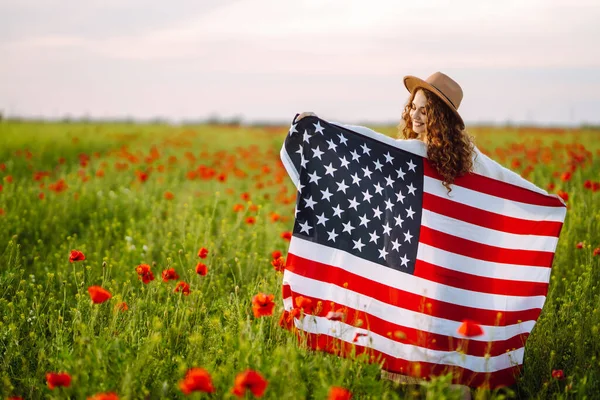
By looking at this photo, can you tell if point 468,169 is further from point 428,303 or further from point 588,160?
point 588,160

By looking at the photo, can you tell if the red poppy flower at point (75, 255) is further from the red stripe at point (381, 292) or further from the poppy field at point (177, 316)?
the red stripe at point (381, 292)

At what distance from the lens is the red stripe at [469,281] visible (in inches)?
127

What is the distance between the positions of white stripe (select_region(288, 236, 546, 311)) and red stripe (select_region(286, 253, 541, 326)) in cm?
2

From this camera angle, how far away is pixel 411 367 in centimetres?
302

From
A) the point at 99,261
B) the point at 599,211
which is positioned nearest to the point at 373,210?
the point at 99,261

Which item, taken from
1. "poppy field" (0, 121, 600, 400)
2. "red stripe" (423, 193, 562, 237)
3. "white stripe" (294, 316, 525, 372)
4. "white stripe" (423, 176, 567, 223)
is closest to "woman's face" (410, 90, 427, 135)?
"white stripe" (423, 176, 567, 223)

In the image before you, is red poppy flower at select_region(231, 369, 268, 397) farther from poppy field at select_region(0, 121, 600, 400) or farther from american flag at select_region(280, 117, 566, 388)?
american flag at select_region(280, 117, 566, 388)

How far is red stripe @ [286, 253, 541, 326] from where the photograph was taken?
10.4 feet

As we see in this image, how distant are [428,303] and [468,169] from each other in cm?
91

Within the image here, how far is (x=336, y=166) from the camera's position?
133 inches

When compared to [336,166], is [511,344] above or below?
below

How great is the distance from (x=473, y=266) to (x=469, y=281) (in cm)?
10

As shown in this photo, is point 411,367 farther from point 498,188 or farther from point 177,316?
point 177,316

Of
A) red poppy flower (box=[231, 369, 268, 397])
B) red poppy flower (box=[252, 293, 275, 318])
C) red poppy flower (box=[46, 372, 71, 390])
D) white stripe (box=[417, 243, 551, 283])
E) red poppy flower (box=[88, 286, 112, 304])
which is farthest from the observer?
white stripe (box=[417, 243, 551, 283])
